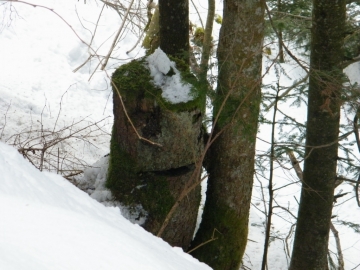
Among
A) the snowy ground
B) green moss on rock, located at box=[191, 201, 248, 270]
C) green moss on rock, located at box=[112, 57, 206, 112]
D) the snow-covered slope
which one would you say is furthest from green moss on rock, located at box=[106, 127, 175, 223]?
the snow-covered slope

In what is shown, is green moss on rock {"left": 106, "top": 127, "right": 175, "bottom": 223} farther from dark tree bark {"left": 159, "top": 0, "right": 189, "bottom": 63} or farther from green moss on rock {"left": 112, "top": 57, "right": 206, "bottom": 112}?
dark tree bark {"left": 159, "top": 0, "right": 189, "bottom": 63}

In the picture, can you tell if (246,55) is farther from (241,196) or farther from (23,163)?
(23,163)

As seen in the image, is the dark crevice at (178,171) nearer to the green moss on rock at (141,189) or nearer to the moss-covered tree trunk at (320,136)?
the green moss on rock at (141,189)

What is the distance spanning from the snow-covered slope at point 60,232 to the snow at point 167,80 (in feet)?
6.37

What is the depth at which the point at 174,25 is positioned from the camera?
4.95 metres

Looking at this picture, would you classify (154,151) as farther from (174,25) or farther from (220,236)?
(174,25)

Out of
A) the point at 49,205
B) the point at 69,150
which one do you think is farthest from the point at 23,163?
the point at 69,150

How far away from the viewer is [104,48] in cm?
1070

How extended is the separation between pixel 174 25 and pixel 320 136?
189 centimetres

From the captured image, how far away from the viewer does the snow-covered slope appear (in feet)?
4.14

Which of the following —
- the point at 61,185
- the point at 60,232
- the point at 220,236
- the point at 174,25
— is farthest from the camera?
the point at 174,25

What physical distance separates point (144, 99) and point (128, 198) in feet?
2.90

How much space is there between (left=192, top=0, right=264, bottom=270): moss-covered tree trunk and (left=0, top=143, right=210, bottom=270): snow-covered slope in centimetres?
216

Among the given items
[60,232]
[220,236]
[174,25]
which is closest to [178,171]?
[220,236]
